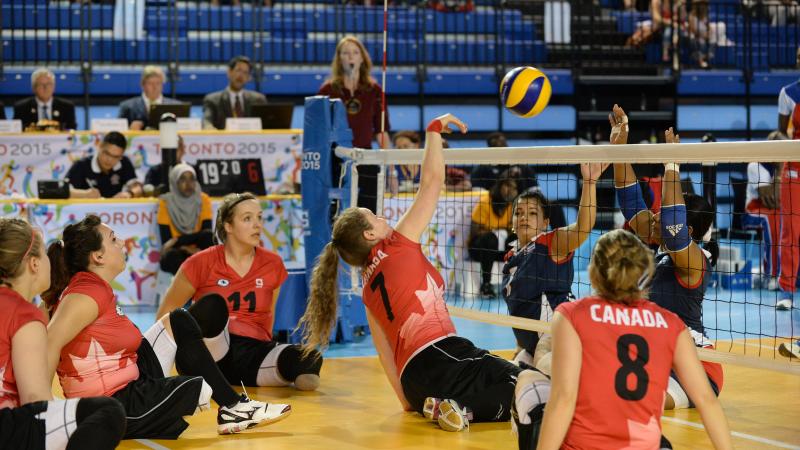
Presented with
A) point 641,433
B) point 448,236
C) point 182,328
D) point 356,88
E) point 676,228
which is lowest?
point 641,433

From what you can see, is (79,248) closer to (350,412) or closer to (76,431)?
(76,431)

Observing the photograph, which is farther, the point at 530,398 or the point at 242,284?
the point at 242,284

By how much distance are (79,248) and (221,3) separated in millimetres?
11228

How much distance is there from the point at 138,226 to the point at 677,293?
5.55 metres

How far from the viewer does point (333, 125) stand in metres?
7.77

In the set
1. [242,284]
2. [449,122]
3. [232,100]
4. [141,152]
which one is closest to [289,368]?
[242,284]

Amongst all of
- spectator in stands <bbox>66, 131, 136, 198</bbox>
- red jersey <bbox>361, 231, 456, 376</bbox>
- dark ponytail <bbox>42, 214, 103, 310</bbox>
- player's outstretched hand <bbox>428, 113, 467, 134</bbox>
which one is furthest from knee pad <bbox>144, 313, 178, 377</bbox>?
spectator in stands <bbox>66, 131, 136, 198</bbox>

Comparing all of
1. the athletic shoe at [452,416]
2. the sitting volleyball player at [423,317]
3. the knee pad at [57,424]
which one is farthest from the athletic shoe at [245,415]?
the knee pad at [57,424]

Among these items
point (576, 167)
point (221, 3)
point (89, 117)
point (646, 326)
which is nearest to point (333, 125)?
point (646, 326)

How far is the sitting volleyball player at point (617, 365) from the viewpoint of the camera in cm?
335

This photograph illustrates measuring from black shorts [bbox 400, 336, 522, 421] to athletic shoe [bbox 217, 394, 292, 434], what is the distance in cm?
69

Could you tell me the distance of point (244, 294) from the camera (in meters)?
6.21

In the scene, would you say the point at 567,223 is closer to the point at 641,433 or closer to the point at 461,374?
the point at 461,374

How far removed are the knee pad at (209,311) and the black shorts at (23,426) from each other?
70.0 inches
